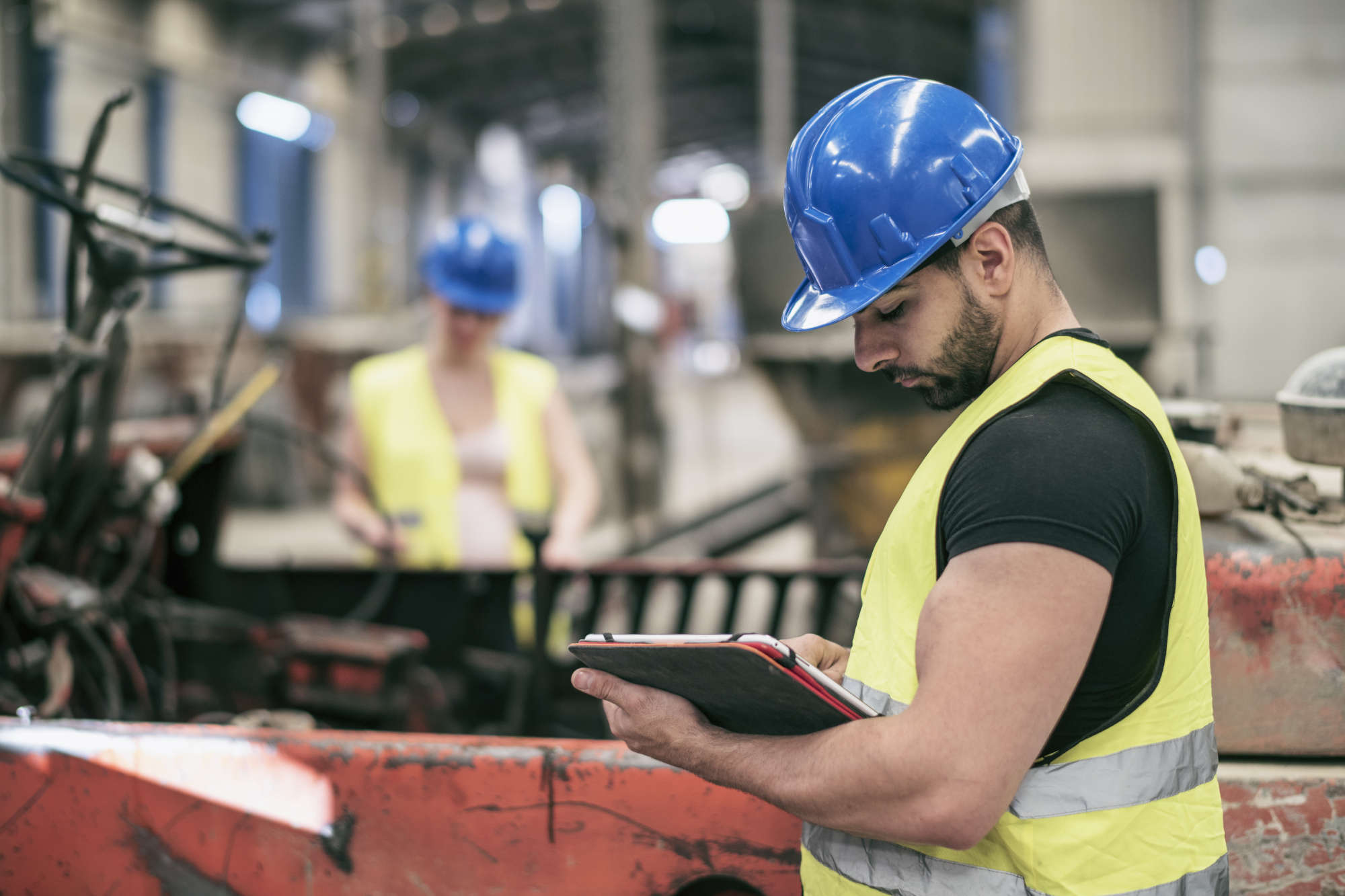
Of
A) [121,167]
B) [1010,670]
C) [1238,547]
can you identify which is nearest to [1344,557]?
[1238,547]

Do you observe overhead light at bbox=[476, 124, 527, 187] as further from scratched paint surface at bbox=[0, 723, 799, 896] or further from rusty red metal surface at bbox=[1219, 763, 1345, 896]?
rusty red metal surface at bbox=[1219, 763, 1345, 896]

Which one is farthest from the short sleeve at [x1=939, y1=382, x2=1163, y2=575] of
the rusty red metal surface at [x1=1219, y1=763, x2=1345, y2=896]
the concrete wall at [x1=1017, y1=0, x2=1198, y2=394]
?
the concrete wall at [x1=1017, y1=0, x2=1198, y2=394]

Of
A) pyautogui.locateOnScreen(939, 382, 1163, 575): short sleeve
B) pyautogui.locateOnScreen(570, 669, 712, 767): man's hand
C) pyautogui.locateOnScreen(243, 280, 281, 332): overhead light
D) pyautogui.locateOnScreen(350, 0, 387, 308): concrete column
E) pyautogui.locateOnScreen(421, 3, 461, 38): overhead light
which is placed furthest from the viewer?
pyautogui.locateOnScreen(421, 3, 461, 38): overhead light

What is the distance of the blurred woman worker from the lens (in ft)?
11.6

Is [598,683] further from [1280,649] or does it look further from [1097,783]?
[1280,649]

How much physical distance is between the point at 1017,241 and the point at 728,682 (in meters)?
0.58

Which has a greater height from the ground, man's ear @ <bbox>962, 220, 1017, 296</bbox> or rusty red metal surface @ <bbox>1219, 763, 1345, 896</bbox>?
man's ear @ <bbox>962, 220, 1017, 296</bbox>

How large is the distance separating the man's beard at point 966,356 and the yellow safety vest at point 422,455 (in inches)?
95.3

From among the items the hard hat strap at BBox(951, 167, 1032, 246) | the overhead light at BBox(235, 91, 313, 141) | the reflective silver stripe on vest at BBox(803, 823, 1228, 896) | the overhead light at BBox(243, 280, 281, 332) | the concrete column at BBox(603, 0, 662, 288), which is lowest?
the overhead light at BBox(243, 280, 281, 332)

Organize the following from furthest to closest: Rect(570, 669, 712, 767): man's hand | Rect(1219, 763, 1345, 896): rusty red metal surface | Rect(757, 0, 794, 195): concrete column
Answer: Rect(757, 0, 794, 195): concrete column < Rect(1219, 763, 1345, 896): rusty red metal surface < Rect(570, 669, 712, 767): man's hand

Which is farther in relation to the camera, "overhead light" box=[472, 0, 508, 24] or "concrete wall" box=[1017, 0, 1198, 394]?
"overhead light" box=[472, 0, 508, 24]

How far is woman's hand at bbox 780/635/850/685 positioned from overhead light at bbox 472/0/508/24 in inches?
703

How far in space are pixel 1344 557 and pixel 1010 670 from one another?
3.24ft

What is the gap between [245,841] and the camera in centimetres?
174
